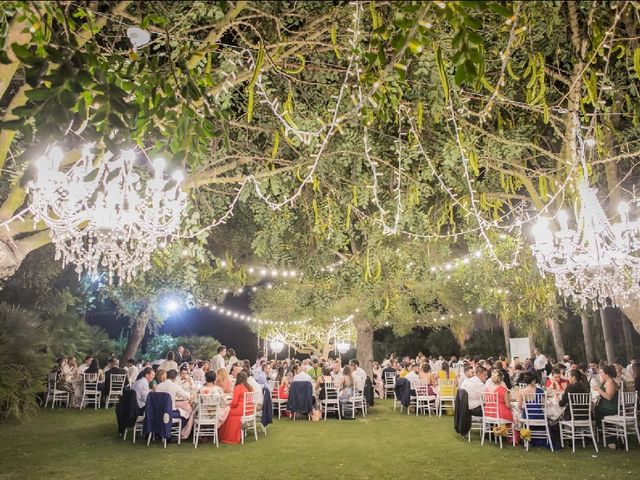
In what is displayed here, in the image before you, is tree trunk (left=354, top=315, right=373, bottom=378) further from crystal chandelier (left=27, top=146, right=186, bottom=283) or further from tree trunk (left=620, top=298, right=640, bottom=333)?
crystal chandelier (left=27, top=146, right=186, bottom=283)

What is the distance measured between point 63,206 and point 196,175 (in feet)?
4.35

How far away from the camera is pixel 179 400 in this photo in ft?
25.8

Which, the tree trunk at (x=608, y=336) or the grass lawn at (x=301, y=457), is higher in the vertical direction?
the tree trunk at (x=608, y=336)

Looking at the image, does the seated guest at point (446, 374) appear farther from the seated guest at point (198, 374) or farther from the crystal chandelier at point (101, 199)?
the crystal chandelier at point (101, 199)

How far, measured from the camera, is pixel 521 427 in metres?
7.32

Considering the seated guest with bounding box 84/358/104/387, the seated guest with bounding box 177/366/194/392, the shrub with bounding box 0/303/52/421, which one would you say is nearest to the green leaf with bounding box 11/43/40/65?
the seated guest with bounding box 177/366/194/392

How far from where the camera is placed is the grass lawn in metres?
5.73

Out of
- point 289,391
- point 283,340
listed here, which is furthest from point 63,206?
point 283,340

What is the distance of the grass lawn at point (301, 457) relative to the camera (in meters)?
A: 5.73

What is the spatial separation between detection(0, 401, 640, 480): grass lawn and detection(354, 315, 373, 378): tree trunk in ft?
20.9

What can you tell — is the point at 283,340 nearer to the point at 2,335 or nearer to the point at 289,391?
the point at 289,391


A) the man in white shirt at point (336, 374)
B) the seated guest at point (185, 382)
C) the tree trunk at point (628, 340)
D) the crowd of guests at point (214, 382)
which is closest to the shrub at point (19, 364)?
the crowd of guests at point (214, 382)

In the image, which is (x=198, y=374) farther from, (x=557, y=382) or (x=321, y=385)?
(x=557, y=382)

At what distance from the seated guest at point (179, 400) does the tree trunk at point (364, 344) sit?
816 centimetres
